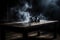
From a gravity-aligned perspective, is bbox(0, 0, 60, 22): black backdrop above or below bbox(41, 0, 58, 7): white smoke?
below

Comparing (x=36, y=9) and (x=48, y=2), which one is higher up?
(x=48, y=2)

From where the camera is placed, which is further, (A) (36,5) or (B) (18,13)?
(A) (36,5)

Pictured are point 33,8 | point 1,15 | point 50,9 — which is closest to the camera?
point 1,15

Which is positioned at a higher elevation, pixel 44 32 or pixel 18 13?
pixel 18 13

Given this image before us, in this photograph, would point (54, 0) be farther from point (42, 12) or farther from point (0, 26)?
point (0, 26)

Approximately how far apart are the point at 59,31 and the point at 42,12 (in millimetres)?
892

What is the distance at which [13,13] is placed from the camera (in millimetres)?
3871

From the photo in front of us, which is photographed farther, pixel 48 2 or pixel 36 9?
pixel 48 2

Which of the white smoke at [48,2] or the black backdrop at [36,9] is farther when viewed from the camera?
the white smoke at [48,2]

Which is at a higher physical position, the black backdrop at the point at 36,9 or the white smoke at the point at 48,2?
the white smoke at the point at 48,2

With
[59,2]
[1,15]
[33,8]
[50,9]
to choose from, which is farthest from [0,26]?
[59,2]

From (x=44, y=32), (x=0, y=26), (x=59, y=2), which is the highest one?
Answer: (x=59, y=2)

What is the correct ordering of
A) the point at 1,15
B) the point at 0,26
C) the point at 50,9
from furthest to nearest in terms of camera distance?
the point at 50,9, the point at 1,15, the point at 0,26

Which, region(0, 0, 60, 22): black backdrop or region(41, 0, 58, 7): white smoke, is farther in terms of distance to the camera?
region(41, 0, 58, 7): white smoke
